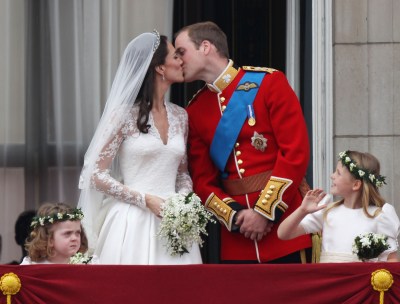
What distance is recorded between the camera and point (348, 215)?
24.8 feet

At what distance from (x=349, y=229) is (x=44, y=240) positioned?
1642 mm

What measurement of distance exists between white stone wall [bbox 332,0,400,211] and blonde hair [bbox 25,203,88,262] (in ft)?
6.60

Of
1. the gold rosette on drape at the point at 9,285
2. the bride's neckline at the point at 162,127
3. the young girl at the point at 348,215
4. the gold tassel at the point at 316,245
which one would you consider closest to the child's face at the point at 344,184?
the young girl at the point at 348,215

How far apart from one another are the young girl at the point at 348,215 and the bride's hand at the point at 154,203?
2.21ft

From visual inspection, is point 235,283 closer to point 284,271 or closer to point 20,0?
point 284,271

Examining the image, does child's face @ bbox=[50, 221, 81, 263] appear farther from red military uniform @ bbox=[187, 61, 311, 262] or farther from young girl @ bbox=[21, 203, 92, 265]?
red military uniform @ bbox=[187, 61, 311, 262]

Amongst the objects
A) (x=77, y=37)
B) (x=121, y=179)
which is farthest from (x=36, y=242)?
(x=77, y=37)

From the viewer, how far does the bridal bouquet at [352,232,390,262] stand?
7145 mm

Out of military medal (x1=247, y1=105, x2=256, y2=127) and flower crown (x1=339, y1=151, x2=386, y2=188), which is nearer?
flower crown (x1=339, y1=151, x2=386, y2=188)

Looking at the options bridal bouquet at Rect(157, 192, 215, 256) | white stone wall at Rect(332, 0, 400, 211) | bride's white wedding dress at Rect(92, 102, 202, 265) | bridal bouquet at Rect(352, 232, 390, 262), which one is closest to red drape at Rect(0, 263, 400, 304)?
bridal bouquet at Rect(352, 232, 390, 262)

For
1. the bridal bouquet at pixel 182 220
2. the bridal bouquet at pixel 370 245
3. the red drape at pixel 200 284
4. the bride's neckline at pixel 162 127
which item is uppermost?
the bride's neckline at pixel 162 127

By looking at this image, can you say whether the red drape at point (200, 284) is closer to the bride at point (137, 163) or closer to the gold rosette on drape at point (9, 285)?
the gold rosette on drape at point (9, 285)

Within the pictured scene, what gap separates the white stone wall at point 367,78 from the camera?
8.90 m

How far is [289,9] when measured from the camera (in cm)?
939
